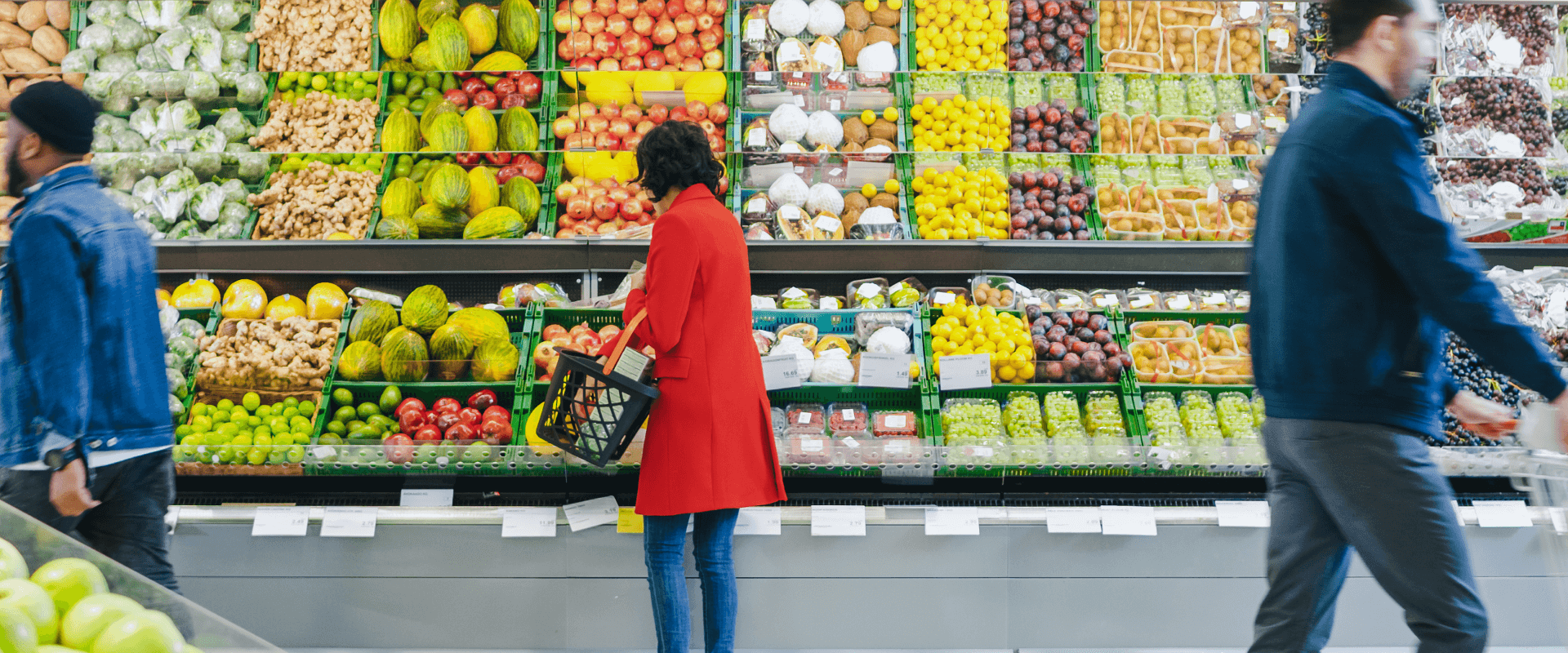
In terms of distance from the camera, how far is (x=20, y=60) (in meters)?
4.10

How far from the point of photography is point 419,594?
3.03 metres

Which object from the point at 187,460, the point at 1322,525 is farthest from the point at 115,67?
the point at 1322,525

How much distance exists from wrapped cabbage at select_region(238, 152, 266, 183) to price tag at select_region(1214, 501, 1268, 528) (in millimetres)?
3634

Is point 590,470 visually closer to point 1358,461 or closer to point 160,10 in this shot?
point 1358,461

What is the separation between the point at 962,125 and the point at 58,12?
12.5ft

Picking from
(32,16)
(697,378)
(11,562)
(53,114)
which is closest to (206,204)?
(32,16)

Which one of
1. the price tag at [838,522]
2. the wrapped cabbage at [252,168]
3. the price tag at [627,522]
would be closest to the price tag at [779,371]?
the price tag at [838,522]

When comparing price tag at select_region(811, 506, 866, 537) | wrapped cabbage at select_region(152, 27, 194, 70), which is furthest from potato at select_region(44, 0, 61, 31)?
price tag at select_region(811, 506, 866, 537)

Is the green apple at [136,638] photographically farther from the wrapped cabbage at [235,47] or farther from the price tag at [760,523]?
the wrapped cabbage at [235,47]

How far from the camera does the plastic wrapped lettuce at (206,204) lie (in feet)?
12.5

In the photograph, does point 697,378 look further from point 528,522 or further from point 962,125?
point 962,125

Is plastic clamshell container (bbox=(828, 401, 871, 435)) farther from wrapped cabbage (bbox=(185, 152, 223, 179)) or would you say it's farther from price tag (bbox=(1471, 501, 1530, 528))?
wrapped cabbage (bbox=(185, 152, 223, 179))

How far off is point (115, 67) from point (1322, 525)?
15.3ft

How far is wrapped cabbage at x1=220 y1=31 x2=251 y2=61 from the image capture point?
4230 millimetres
